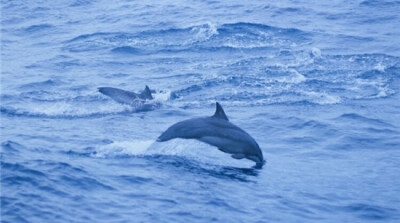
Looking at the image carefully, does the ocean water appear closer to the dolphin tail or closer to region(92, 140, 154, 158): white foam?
region(92, 140, 154, 158): white foam

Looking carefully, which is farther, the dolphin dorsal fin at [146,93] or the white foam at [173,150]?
the dolphin dorsal fin at [146,93]

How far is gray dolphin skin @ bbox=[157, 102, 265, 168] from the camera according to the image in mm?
16594

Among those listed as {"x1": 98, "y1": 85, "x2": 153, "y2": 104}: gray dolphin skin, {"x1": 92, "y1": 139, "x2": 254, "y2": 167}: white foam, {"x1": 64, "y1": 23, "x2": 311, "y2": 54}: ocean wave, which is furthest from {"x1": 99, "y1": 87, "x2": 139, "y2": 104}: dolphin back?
{"x1": 64, "y1": 23, "x2": 311, "y2": 54}: ocean wave

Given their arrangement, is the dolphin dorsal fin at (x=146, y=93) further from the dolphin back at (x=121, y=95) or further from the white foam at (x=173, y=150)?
the white foam at (x=173, y=150)

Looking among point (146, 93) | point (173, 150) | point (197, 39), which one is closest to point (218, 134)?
point (173, 150)

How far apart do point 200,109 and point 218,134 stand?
5.58m

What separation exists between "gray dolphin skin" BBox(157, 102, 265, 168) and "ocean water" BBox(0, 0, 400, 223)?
475 millimetres

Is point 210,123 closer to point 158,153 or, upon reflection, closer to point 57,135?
point 158,153

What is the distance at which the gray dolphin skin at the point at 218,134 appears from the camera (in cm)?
1659

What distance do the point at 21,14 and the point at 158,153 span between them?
80.7 feet

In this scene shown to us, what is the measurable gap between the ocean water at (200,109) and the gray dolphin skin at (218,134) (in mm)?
475

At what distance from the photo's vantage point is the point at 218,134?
54.6 ft

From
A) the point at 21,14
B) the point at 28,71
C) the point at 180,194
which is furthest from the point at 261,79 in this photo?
the point at 21,14

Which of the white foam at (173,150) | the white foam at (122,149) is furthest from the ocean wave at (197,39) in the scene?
the white foam at (122,149)
